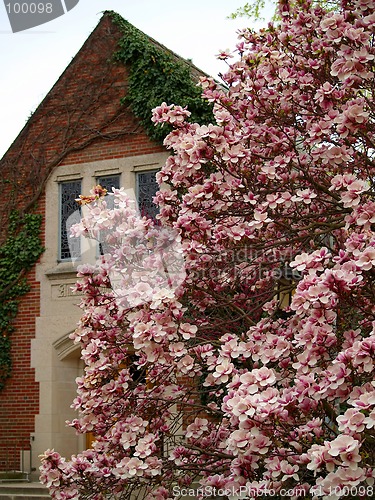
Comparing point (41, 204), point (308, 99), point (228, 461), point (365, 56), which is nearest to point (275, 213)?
point (308, 99)

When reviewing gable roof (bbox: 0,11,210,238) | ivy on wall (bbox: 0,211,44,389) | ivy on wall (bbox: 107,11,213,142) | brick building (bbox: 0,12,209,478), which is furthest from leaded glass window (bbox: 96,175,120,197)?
ivy on wall (bbox: 0,211,44,389)

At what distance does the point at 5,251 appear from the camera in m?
13.4

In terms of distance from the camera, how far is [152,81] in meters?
12.8

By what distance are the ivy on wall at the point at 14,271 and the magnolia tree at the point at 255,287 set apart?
272 inches

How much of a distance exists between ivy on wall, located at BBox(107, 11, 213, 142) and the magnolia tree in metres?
6.17

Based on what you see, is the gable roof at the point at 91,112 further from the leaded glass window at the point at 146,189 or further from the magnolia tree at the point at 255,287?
the magnolia tree at the point at 255,287

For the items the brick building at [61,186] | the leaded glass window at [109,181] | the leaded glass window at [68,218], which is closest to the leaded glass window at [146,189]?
the brick building at [61,186]

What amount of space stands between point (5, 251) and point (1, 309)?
3.33 feet

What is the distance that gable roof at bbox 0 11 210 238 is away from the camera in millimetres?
12898

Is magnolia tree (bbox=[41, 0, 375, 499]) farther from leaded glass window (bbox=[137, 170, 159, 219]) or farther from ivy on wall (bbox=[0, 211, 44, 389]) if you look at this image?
ivy on wall (bbox=[0, 211, 44, 389])

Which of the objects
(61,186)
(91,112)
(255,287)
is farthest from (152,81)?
(255,287)

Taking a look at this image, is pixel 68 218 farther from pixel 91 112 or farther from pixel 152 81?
pixel 152 81

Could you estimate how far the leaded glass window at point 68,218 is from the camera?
1305 centimetres

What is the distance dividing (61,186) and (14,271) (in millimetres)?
1697
